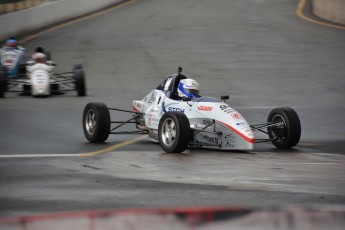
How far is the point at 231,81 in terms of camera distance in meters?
28.3

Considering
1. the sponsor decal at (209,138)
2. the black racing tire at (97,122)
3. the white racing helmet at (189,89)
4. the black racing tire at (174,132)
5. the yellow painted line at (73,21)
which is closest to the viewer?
the black racing tire at (174,132)

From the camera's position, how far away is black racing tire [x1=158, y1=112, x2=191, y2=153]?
48.0 feet

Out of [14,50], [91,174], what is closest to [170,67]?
[14,50]

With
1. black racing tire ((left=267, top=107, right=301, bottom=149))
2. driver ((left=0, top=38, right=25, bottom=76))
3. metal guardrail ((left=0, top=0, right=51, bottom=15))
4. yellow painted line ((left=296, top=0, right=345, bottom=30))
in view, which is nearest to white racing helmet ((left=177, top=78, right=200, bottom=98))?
black racing tire ((left=267, top=107, right=301, bottom=149))

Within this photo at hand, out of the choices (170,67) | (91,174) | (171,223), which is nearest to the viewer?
(171,223)

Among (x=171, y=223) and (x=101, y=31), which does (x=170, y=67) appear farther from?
(x=171, y=223)

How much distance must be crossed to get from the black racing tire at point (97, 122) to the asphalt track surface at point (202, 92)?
28 centimetres

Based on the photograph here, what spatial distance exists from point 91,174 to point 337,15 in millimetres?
30101

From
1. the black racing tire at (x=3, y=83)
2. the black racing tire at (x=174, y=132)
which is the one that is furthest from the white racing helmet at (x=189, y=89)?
the black racing tire at (x=3, y=83)

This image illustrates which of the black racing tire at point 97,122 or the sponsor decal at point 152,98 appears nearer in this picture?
the black racing tire at point 97,122

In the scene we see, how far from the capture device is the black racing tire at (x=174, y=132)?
1462 centimetres

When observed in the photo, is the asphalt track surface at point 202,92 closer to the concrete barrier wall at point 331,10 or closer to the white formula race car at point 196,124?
the white formula race car at point 196,124

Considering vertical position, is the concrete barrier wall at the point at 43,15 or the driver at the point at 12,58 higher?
the concrete barrier wall at the point at 43,15

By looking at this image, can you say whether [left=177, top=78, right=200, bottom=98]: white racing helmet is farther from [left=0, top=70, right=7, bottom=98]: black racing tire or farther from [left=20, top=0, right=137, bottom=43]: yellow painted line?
[left=20, top=0, right=137, bottom=43]: yellow painted line
